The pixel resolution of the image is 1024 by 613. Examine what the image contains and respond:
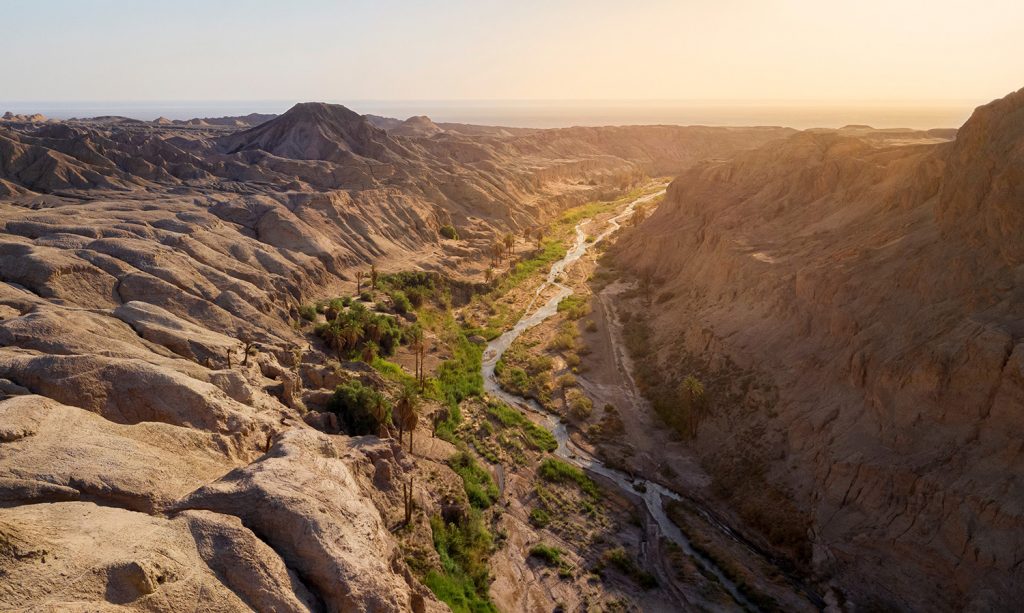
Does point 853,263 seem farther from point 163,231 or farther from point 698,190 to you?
point 163,231

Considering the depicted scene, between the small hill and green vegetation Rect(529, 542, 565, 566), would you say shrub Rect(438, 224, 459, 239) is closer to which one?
the small hill

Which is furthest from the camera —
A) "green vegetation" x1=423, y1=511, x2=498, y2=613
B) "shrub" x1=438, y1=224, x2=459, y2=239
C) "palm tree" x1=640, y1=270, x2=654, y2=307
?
"shrub" x1=438, y1=224, x2=459, y2=239

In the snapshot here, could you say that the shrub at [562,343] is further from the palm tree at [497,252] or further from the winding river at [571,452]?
the palm tree at [497,252]

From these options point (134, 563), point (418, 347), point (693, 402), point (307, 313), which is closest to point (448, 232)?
point (307, 313)

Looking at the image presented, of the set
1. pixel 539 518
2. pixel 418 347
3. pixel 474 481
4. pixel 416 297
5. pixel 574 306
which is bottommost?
pixel 539 518

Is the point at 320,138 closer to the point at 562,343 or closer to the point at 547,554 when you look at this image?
the point at 562,343

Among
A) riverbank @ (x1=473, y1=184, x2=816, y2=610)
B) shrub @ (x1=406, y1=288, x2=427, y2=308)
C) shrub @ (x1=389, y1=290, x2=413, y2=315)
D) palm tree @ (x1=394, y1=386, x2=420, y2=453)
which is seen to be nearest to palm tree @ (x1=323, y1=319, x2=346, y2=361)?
shrub @ (x1=389, y1=290, x2=413, y2=315)
